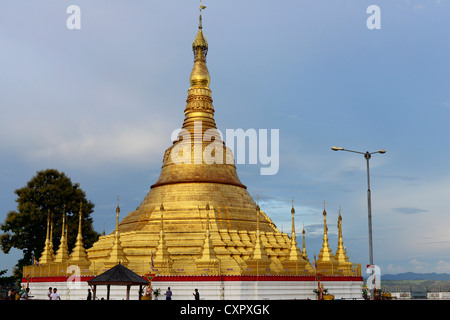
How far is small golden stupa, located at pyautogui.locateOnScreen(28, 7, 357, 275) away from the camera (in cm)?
4822

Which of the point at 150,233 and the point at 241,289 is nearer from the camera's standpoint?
the point at 241,289

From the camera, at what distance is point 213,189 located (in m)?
57.2

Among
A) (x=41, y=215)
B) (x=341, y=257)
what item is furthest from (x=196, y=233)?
(x=41, y=215)

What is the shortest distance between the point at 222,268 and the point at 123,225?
48.8 ft

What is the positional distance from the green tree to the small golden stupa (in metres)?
7.56

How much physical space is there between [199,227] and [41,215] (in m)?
22.9

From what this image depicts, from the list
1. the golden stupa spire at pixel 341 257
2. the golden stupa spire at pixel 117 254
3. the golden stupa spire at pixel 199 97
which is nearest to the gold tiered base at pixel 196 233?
the golden stupa spire at pixel 117 254

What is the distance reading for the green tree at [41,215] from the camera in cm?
6550

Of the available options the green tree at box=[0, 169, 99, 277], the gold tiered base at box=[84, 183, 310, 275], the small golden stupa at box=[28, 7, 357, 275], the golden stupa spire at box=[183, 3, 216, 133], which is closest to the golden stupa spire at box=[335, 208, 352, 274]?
the small golden stupa at box=[28, 7, 357, 275]

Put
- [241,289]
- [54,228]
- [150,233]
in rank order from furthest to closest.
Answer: [54,228] < [150,233] < [241,289]

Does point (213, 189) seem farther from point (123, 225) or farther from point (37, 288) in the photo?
point (37, 288)

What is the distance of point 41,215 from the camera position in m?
65.7
